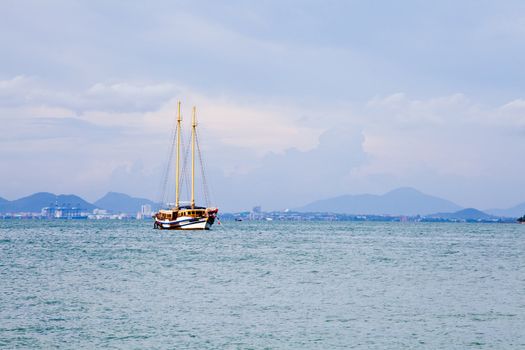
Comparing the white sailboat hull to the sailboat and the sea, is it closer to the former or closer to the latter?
the sailboat

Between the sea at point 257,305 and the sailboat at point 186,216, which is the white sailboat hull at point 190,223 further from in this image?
the sea at point 257,305

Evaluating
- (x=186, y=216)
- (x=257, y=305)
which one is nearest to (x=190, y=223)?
(x=186, y=216)

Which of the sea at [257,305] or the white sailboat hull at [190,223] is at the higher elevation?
the white sailboat hull at [190,223]

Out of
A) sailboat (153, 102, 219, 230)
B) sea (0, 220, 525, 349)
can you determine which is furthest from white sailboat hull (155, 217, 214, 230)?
sea (0, 220, 525, 349)

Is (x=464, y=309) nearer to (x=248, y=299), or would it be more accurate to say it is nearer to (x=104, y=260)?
(x=248, y=299)

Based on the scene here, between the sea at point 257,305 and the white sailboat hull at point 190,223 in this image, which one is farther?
the white sailboat hull at point 190,223

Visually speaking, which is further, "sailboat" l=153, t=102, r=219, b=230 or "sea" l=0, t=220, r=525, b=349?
"sailboat" l=153, t=102, r=219, b=230

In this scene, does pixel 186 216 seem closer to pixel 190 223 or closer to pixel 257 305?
pixel 190 223

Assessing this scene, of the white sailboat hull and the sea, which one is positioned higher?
the white sailboat hull

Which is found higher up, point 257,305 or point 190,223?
point 190,223

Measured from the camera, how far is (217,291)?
44.3 meters

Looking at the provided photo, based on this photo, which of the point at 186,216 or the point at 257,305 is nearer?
the point at 257,305

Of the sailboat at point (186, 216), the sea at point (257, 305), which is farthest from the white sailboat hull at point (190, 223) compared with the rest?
the sea at point (257, 305)

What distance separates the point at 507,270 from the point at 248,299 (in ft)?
105
